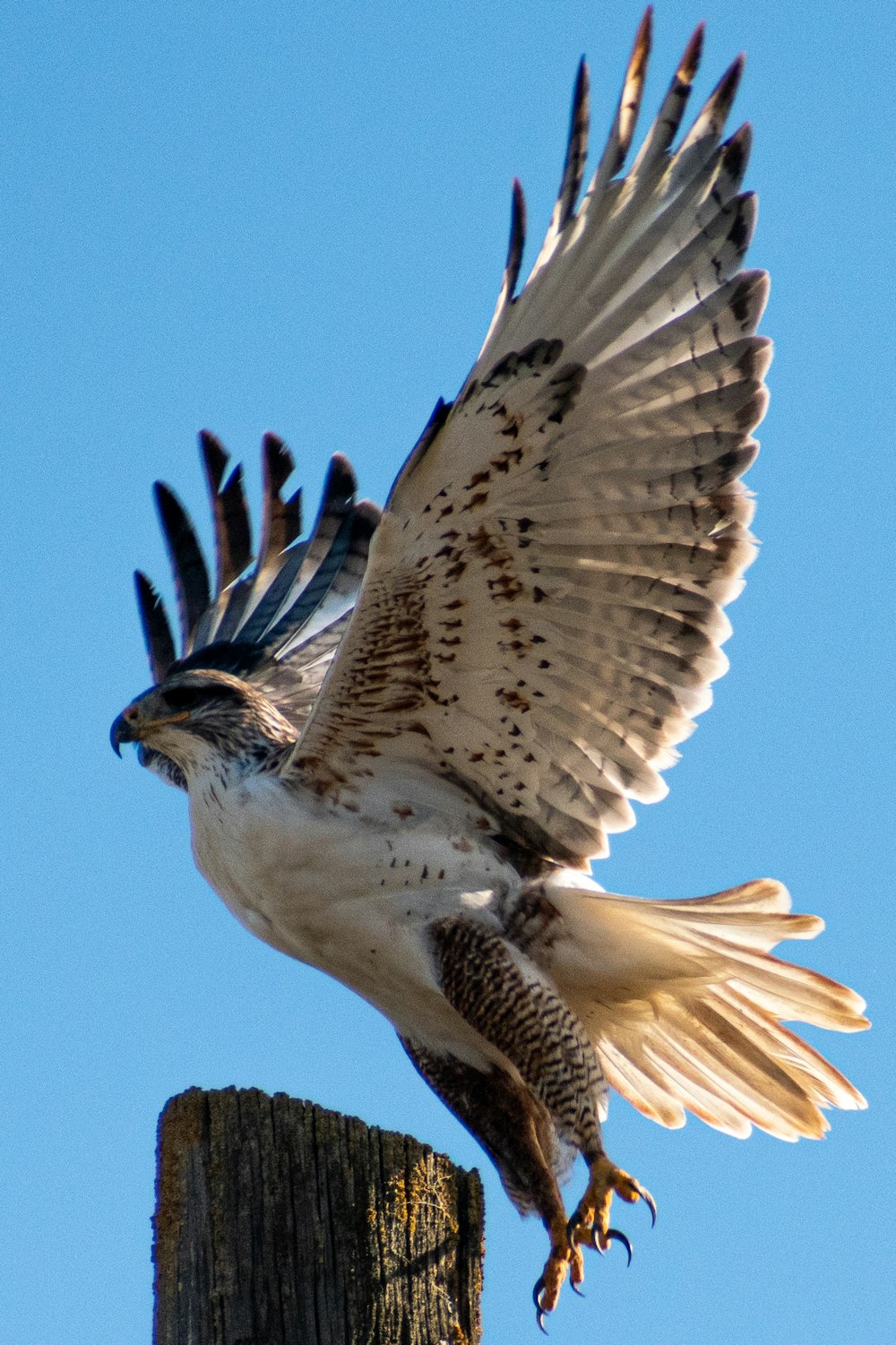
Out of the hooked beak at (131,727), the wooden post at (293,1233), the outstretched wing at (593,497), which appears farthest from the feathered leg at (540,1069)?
the hooked beak at (131,727)

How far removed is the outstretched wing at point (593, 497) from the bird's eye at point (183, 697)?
1.99 feet

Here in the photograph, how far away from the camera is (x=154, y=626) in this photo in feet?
23.3

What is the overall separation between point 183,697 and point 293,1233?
2.50 metres

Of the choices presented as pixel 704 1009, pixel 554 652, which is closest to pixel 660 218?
pixel 554 652

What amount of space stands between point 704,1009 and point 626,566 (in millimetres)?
1452

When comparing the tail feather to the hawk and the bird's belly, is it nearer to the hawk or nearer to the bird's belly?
the hawk

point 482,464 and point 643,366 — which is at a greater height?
point 643,366

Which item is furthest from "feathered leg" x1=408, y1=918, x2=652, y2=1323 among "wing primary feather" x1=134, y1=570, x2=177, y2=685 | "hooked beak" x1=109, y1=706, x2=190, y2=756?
"wing primary feather" x1=134, y1=570, x2=177, y2=685

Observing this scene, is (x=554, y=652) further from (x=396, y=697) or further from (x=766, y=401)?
(x=766, y=401)

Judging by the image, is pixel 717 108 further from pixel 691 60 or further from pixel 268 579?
pixel 268 579

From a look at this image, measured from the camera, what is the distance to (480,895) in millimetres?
5020

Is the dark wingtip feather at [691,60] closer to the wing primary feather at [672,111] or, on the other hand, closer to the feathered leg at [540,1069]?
the wing primary feather at [672,111]

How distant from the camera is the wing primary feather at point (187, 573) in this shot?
7.21 meters

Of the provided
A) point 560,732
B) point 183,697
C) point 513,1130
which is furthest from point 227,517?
point 513,1130
